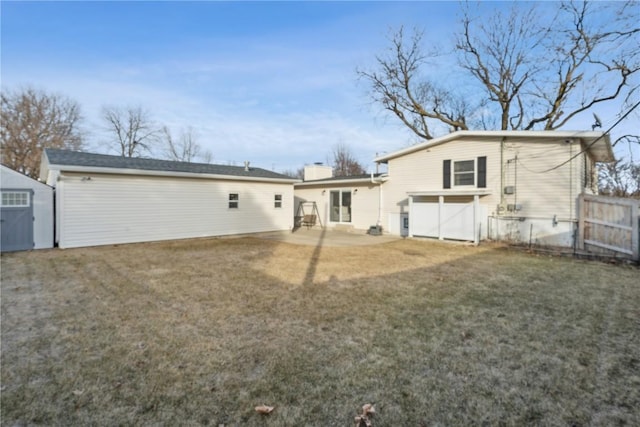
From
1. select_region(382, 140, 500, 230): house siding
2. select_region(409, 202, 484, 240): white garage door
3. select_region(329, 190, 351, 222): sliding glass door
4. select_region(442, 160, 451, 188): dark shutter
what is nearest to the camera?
select_region(409, 202, 484, 240): white garage door

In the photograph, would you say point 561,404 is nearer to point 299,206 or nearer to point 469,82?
point 299,206

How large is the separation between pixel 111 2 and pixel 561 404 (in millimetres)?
12131

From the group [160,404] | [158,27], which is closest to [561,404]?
[160,404]

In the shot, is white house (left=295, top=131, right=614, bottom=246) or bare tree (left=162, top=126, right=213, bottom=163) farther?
bare tree (left=162, top=126, right=213, bottom=163)

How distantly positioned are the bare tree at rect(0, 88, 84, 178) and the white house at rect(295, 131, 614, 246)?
1007 inches

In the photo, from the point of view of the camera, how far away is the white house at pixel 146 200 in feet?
32.1

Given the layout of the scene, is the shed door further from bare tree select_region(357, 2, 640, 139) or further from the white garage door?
bare tree select_region(357, 2, 640, 139)

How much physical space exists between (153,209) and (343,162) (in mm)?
28636

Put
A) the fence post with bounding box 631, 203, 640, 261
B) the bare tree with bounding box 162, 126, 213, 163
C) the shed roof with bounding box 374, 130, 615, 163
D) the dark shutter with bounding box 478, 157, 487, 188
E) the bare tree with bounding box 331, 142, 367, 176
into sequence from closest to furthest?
1. the fence post with bounding box 631, 203, 640, 261
2. the shed roof with bounding box 374, 130, 615, 163
3. the dark shutter with bounding box 478, 157, 487, 188
4. the bare tree with bounding box 162, 126, 213, 163
5. the bare tree with bounding box 331, 142, 367, 176

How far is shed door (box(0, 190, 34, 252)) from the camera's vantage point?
9.15 m

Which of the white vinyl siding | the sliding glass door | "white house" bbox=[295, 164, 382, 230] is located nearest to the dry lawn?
the white vinyl siding

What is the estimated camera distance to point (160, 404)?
233 cm

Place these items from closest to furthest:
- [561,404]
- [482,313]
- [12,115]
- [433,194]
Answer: [561,404] < [482,313] < [433,194] < [12,115]

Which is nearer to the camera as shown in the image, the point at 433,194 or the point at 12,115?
the point at 433,194
